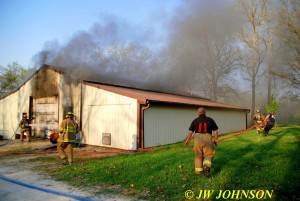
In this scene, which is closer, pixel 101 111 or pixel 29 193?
pixel 29 193

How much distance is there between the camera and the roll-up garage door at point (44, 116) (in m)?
15.6

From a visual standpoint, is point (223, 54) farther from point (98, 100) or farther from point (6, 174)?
point (6, 174)

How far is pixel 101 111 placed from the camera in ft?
42.7

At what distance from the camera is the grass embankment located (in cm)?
509

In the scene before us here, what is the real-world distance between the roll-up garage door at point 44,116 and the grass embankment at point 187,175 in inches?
331

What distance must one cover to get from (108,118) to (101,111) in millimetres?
608

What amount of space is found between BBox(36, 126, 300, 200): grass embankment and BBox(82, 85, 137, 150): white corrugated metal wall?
135 inches

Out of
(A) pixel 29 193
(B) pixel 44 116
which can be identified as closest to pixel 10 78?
(B) pixel 44 116

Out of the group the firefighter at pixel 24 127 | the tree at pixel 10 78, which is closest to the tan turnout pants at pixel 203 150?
the firefighter at pixel 24 127

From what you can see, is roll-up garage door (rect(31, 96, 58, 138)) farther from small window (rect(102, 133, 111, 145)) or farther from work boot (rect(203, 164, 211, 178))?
work boot (rect(203, 164, 211, 178))

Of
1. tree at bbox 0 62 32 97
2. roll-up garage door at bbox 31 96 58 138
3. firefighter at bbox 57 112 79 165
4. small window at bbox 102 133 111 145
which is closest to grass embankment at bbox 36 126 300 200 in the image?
firefighter at bbox 57 112 79 165

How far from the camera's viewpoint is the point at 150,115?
12.0 m

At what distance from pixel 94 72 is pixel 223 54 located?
2160 cm

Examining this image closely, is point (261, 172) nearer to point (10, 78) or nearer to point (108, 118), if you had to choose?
point (108, 118)
